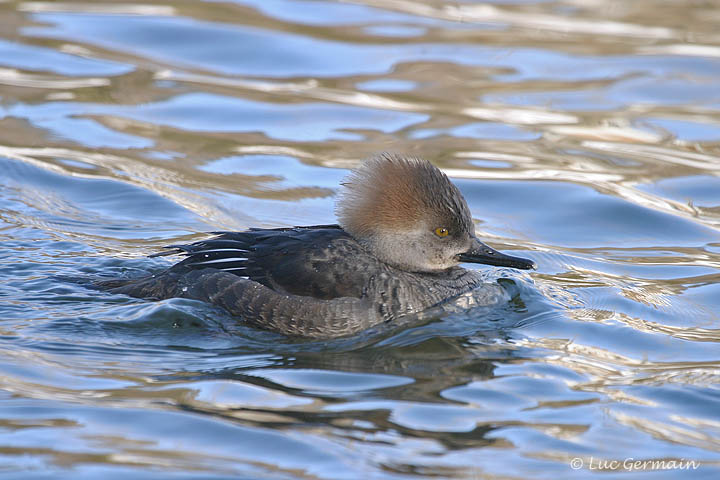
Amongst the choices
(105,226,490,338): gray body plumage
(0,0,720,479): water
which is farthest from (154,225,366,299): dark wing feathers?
(0,0,720,479): water

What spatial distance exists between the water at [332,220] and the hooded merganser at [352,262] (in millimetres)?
193

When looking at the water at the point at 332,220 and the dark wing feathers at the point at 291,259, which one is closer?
the water at the point at 332,220

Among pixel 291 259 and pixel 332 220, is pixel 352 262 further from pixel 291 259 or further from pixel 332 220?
pixel 332 220

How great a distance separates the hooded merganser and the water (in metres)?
0.19

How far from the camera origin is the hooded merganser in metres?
6.57

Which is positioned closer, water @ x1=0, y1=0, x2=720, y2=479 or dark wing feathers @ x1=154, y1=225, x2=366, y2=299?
water @ x1=0, y1=0, x2=720, y2=479

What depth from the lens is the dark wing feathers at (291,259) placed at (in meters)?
6.60

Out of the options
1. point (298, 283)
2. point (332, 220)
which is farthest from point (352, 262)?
point (332, 220)

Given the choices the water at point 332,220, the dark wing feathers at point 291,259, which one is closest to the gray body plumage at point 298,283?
the dark wing feathers at point 291,259

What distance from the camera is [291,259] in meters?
6.69

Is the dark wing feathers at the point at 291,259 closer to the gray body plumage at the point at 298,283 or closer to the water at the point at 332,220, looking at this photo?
the gray body plumage at the point at 298,283

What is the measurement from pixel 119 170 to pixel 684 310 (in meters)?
5.67

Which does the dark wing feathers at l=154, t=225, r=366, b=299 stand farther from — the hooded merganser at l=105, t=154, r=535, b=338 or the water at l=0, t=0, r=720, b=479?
the water at l=0, t=0, r=720, b=479

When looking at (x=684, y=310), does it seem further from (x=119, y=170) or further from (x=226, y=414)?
(x=119, y=170)
